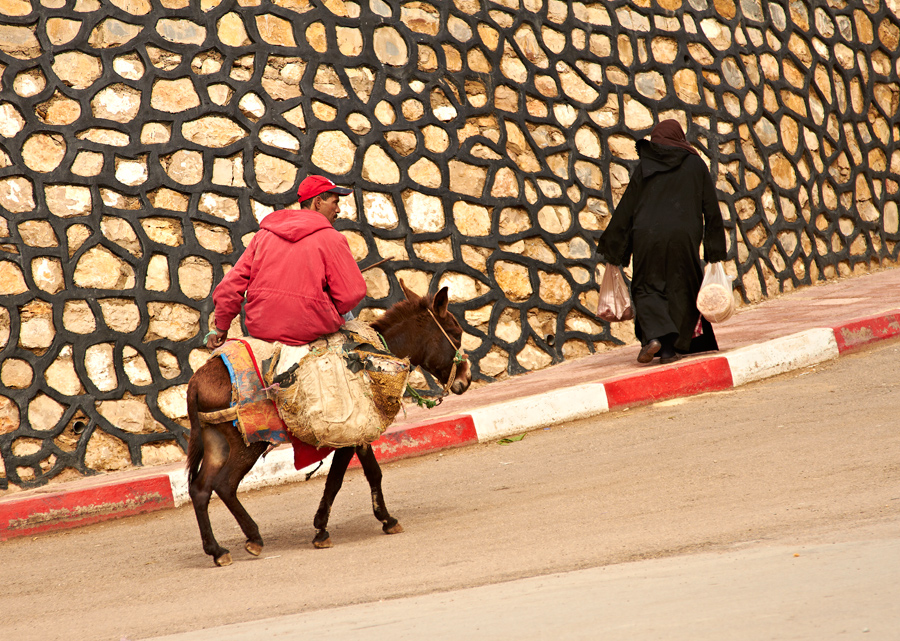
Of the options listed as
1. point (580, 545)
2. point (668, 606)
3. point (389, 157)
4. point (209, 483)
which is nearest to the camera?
point (668, 606)

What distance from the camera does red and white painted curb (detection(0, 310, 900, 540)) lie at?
6500 millimetres

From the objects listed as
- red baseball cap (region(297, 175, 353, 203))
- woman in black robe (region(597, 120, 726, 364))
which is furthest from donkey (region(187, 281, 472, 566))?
woman in black robe (region(597, 120, 726, 364))

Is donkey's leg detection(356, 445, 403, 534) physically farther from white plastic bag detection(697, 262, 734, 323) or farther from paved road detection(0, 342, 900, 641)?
white plastic bag detection(697, 262, 734, 323)

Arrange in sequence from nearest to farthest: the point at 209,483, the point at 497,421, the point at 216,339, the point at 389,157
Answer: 1. the point at 209,483
2. the point at 216,339
3. the point at 497,421
4. the point at 389,157

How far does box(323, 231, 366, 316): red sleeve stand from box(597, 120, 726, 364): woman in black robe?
3.63 meters

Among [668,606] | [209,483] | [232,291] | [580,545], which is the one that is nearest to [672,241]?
[232,291]

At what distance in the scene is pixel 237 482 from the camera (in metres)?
4.84

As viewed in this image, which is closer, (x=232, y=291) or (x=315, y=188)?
(x=232, y=291)

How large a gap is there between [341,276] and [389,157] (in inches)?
180

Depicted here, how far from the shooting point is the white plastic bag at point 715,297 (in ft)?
24.6

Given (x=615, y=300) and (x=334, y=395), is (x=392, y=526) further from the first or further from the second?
(x=615, y=300)

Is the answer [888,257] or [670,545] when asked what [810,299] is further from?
[670,545]

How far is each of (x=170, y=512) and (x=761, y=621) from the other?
477 cm

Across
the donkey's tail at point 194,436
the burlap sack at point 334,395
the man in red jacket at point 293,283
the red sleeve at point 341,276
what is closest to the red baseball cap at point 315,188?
the man in red jacket at point 293,283
